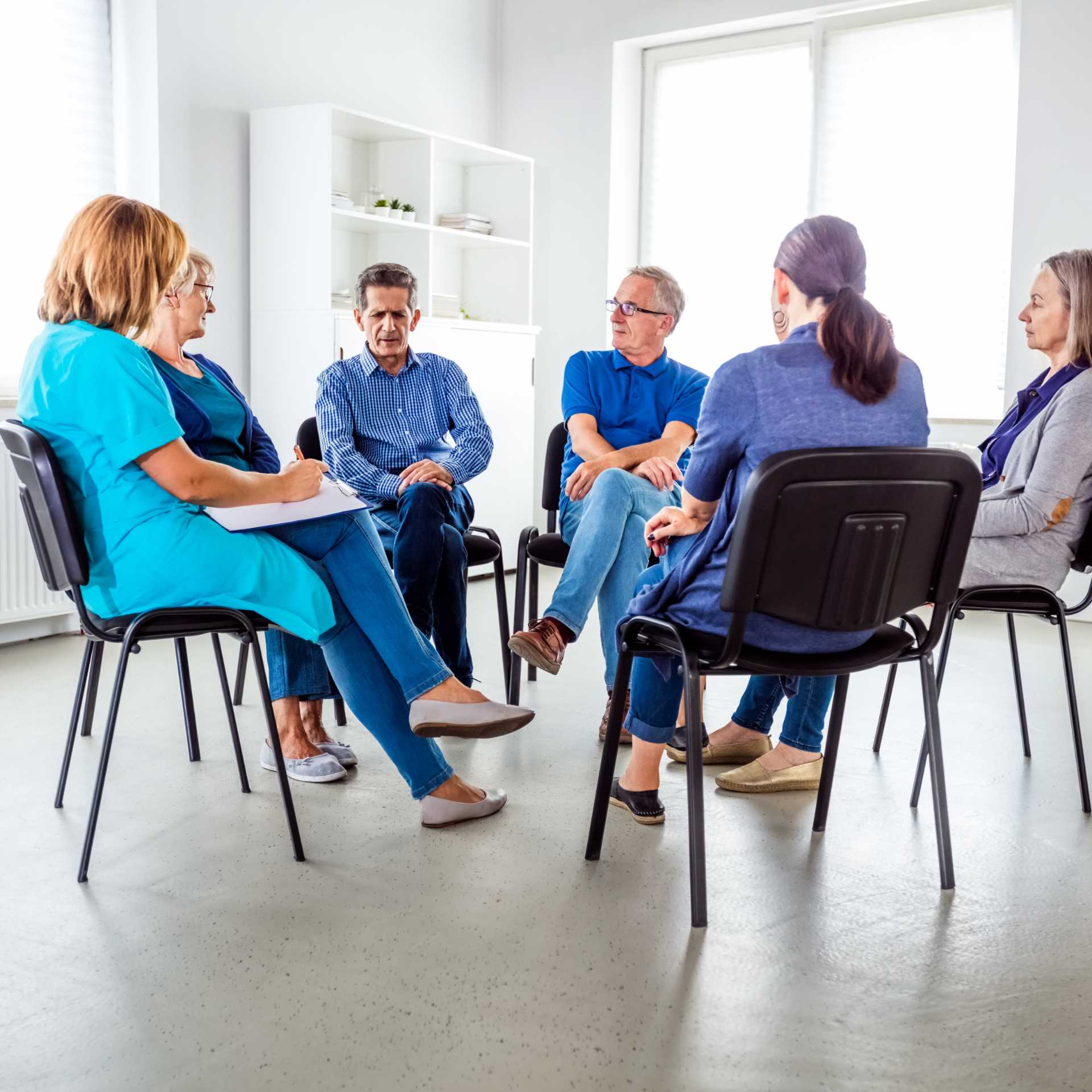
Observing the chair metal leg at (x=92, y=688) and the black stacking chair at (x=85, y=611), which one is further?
the chair metal leg at (x=92, y=688)

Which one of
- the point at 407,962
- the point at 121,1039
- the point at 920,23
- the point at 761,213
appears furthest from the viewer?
the point at 761,213

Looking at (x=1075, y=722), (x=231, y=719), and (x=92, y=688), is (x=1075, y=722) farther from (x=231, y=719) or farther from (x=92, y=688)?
(x=92, y=688)

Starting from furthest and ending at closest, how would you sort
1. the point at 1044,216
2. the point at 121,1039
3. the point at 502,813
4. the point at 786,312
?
the point at 1044,216
the point at 502,813
the point at 786,312
the point at 121,1039

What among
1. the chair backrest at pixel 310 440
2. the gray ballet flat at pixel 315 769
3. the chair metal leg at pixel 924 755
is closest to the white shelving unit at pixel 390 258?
the chair backrest at pixel 310 440

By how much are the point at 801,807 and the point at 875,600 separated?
781 millimetres

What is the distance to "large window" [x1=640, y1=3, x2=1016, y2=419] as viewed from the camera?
5.12m

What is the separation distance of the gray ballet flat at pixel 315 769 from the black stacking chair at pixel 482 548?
0.44 metres

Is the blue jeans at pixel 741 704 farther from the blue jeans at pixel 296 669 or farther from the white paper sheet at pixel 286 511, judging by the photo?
the blue jeans at pixel 296 669

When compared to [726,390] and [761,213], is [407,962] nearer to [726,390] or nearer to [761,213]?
[726,390]

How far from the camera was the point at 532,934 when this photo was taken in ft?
6.24

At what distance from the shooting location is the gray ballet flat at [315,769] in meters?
2.65

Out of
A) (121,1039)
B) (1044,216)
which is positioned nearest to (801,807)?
(121,1039)

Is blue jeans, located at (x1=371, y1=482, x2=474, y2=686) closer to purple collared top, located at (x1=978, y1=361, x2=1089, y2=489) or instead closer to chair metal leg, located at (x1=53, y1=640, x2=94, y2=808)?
chair metal leg, located at (x1=53, y1=640, x2=94, y2=808)

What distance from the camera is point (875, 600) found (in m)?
1.90
